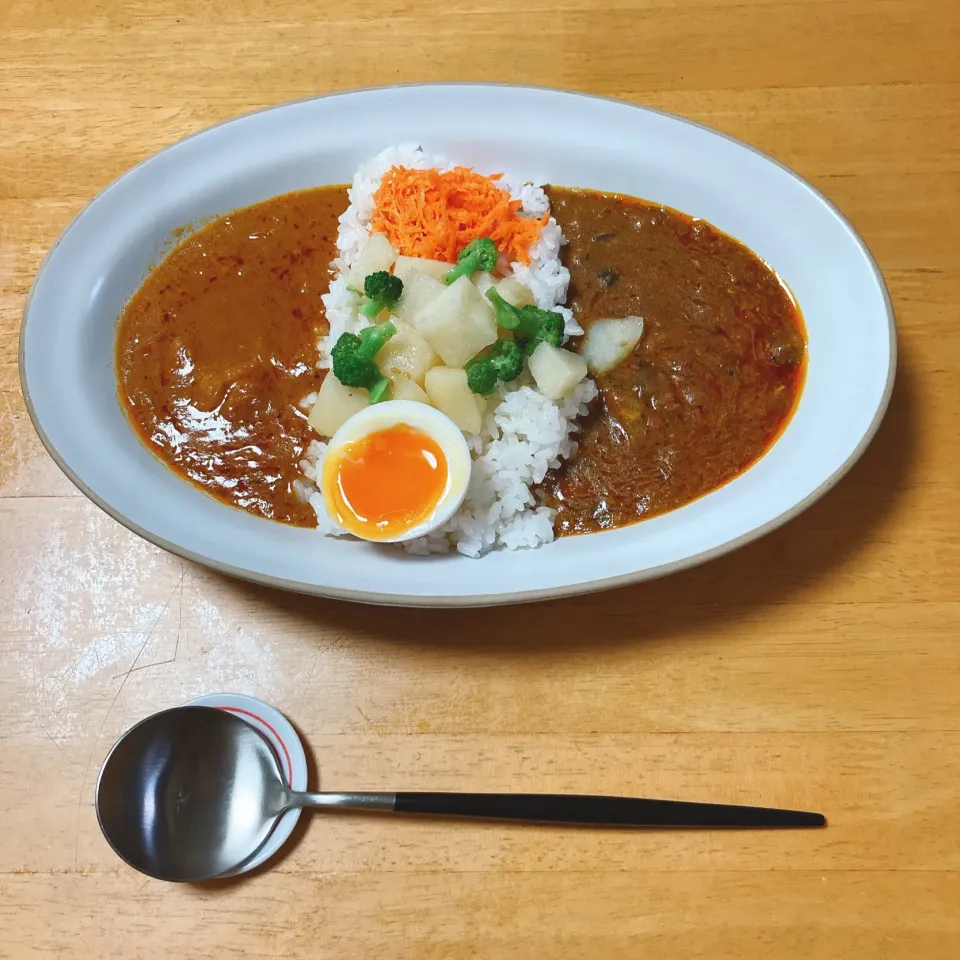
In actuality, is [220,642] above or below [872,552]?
below

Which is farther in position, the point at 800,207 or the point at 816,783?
the point at 800,207

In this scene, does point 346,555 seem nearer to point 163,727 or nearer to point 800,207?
point 163,727

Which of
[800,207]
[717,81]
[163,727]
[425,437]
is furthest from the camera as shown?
[717,81]

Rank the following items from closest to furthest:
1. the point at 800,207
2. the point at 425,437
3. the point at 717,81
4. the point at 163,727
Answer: the point at 163,727, the point at 425,437, the point at 800,207, the point at 717,81

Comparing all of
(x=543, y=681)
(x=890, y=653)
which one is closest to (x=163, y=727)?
(x=543, y=681)

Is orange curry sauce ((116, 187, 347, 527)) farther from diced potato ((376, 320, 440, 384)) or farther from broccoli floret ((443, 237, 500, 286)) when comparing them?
broccoli floret ((443, 237, 500, 286))

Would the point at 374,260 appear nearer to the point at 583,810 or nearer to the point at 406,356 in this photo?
the point at 406,356

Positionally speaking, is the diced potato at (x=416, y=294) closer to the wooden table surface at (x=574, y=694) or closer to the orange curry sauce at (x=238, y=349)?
the orange curry sauce at (x=238, y=349)

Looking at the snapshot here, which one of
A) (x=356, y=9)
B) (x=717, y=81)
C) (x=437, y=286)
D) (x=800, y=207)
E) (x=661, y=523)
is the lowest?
(x=661, y=523)
